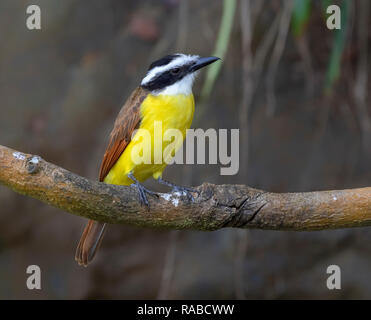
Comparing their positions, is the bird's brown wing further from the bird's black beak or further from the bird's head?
the bird's black beak

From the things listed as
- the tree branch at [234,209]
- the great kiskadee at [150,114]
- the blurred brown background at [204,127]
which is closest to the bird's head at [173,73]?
the great kiskadee at [150,114]

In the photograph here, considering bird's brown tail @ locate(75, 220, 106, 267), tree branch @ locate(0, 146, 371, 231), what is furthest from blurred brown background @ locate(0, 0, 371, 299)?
tree branch @ locate(0, 146, 371, 231)

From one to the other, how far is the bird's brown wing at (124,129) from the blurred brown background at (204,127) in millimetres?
1070

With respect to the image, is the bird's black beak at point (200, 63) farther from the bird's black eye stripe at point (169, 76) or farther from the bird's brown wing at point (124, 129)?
the bird's brown wing at point (124, 129)

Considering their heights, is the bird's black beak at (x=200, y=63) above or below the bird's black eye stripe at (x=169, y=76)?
above

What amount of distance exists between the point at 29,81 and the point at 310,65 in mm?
2187

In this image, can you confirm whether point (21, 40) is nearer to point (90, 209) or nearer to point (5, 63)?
point (5, 63)

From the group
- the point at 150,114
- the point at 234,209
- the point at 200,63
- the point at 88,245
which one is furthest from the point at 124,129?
the point at 234,209

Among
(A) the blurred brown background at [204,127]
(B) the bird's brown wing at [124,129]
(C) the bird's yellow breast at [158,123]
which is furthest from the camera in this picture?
(A) the blurred brown background at [204,127]

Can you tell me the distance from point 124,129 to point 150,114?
18cm

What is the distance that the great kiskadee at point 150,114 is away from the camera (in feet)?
9.64

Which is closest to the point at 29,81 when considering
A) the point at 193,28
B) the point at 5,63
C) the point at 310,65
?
the point at 5,63

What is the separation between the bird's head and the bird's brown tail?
80 centimetres

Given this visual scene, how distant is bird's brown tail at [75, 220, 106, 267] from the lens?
9.93 ft
